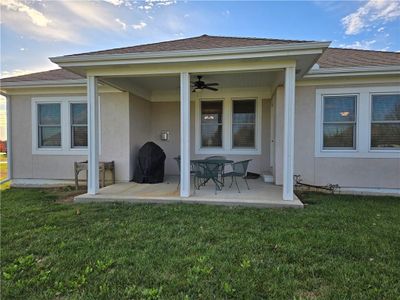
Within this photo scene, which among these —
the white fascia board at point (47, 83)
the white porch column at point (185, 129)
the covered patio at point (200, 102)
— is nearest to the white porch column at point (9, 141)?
the white fascia board at point (47, 83)

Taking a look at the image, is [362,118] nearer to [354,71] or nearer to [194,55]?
[354,71]

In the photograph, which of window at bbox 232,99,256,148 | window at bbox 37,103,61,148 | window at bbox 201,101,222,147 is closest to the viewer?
window at bbox 37,103,61,148

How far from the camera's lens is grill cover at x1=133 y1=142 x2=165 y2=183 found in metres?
6.94

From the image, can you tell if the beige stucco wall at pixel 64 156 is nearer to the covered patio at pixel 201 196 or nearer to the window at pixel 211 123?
the covered patio at pixel 201 196

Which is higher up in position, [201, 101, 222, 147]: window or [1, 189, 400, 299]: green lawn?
[201, 101, 222, 147]: window

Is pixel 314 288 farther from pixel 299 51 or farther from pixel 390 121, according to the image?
pixel 390 121

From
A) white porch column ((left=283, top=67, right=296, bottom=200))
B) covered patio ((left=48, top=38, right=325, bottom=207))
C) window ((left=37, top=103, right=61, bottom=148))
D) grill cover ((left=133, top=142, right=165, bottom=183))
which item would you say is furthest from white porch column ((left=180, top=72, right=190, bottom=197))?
window ((left=37, top=103, right=61, bottom=148))

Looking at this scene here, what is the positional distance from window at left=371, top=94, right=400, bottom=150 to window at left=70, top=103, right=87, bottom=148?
25.9 ft

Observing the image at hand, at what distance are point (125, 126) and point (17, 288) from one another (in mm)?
5360

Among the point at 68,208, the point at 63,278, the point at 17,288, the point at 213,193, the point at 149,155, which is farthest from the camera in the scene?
the point at 149,155

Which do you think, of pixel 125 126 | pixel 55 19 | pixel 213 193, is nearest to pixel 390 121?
pixel 213 193

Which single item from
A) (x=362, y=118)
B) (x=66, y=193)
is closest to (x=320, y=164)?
(x=362, y=118)

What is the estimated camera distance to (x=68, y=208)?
15.9 ft

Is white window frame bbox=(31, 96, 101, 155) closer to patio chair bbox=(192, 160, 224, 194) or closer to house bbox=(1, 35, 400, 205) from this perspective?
house bbox=(1, 35, 400, 205)
